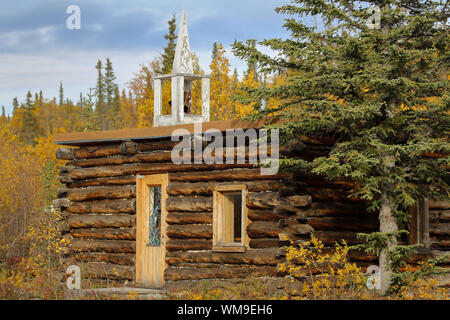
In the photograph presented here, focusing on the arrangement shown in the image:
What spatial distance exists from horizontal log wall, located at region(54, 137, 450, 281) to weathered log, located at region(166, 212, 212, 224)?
0.08 ft

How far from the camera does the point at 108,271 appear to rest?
51.3 ft

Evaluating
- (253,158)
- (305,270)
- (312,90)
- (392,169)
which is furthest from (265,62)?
(305,270)

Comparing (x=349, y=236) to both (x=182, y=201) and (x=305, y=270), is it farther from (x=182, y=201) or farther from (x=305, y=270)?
(x=182, y=201)

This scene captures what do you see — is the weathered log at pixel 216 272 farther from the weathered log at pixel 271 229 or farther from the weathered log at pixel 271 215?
the weathered log at pixel 271 215

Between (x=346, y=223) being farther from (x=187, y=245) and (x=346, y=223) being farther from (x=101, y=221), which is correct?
(x=101, y=221)

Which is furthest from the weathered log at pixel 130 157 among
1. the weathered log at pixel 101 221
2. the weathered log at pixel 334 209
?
the weathered log at pixel 334 209

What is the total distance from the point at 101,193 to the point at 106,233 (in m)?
1.00

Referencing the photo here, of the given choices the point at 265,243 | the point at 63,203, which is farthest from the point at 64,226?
the point at 265,243

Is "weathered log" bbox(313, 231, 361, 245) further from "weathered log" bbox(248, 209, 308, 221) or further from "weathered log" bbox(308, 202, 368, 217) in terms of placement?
"weathered log" bbox(248, 209, 308, 221)

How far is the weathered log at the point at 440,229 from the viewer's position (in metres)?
14.3

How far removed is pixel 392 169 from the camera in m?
12.1

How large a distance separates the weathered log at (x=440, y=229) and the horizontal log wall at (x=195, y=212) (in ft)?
0.07

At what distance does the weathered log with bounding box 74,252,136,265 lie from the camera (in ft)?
50.6

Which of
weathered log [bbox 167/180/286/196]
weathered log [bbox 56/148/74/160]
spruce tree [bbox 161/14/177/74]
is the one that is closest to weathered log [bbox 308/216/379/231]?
weathered log [bbox 167/180/286/196]
